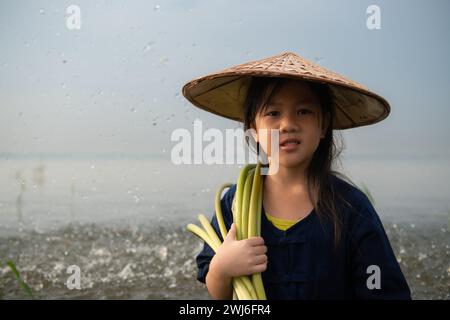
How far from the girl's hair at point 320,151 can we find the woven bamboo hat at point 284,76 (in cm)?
5

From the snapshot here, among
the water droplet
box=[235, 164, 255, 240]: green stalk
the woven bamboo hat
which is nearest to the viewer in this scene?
the woven bamboo hat

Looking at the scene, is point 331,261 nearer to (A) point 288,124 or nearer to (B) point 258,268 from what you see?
(B) point 258,268

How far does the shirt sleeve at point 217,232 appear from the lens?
1.41 metres

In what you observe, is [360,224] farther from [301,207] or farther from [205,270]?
[205,270]

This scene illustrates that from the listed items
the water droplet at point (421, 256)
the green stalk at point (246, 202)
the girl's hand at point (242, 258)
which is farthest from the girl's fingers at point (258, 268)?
the water droplet at point (421, 256)

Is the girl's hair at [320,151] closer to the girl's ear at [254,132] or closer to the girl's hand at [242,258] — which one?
the girl's ear at [254,132]

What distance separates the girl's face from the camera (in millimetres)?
1288

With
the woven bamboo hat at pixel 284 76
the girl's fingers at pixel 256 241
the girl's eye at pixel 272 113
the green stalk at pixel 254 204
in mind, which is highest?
the woven bamboo hat at pixel 284 76

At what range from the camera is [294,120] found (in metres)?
1.29

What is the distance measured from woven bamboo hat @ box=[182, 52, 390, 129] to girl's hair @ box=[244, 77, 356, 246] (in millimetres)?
50

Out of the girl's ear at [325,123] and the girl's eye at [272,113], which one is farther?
the girl's ear at [325,123]

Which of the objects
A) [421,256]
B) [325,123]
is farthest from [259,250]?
[421,256]

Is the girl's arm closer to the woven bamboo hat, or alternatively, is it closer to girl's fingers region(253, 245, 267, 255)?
girl's fingers region(253, 245, 267, 255)

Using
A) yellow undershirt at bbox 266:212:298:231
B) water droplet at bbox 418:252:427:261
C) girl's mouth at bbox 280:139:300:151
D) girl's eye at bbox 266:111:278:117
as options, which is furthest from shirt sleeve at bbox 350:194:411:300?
water droplet at bbox 418:252:427:261
